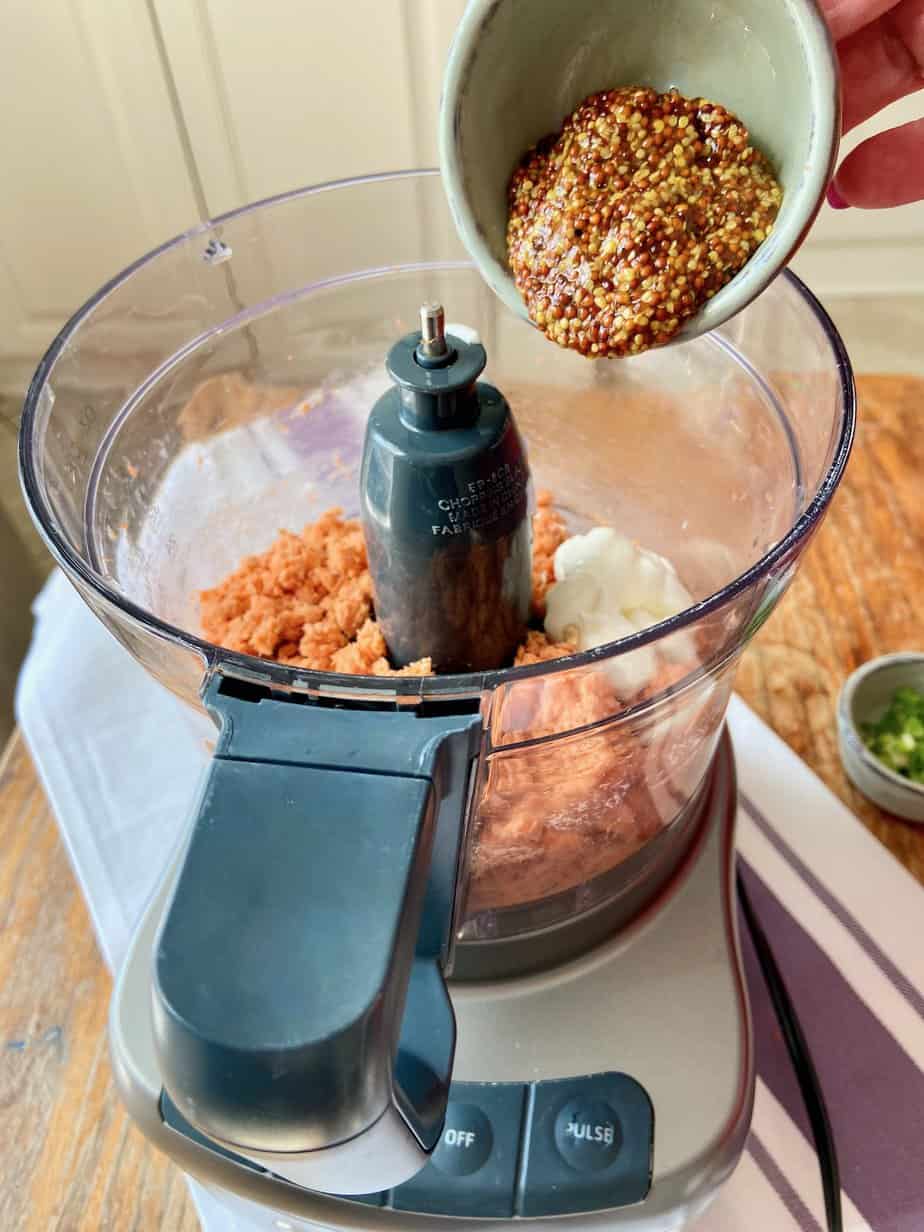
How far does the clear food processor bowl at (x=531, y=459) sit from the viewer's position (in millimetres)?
408

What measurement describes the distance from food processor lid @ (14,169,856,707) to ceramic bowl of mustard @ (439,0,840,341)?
8 centimetres

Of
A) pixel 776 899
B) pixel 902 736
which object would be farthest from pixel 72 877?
pixel 902 736

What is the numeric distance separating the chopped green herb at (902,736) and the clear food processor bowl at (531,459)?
17cm

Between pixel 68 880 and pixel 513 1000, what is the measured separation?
1.09 ft

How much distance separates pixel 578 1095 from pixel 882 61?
21.3 inches

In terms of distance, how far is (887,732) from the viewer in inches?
26.3

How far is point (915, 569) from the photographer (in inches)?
29.8

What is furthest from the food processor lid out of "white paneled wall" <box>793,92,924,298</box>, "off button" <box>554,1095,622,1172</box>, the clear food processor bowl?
"white paneled wall" <box>793,92,924,298</box>

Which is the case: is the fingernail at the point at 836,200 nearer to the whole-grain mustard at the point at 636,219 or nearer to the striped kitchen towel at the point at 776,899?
the whole-grain mustard at the point at 636,219

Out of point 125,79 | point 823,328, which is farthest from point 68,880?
point 125,79

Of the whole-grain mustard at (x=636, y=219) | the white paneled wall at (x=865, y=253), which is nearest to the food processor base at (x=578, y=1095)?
the whole-grain mustard at (x=636, y=219)

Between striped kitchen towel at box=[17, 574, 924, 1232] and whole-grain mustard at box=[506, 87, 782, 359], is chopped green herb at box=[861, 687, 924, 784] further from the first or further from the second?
whole-grain mustard at box=[506, 87, 782, 359]

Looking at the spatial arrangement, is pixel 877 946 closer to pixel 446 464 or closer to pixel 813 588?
pixel 813 588

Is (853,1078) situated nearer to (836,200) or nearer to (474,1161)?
(474,1161)
